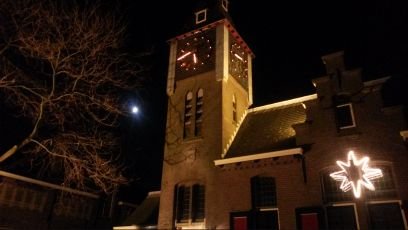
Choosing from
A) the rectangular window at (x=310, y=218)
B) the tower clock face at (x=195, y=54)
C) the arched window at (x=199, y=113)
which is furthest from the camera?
the tower clock face at (x=195, y=54)

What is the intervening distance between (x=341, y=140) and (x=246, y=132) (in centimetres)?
572

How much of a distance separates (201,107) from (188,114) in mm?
890

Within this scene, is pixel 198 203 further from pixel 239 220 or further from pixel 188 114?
pixel 188 114

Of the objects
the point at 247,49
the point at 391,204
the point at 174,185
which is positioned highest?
the point at 247,49

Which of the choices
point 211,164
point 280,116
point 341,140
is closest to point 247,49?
point 280,116

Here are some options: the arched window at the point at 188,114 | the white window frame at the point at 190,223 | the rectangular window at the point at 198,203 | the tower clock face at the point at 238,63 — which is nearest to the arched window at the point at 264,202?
the white window frame at the point at 190,223

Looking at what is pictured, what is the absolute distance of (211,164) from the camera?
18.0 meters

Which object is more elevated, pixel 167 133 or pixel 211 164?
pixel 167 133

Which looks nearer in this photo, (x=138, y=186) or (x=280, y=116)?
(x=280, y=116)

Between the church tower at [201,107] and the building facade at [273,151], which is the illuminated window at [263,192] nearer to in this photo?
the building facade at [273,151]

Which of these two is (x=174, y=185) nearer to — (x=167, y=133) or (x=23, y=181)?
(x=167, y=133)

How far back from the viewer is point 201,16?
23.3 meters

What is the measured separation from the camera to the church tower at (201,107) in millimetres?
18078

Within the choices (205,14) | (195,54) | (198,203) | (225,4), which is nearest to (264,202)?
(198,203)
